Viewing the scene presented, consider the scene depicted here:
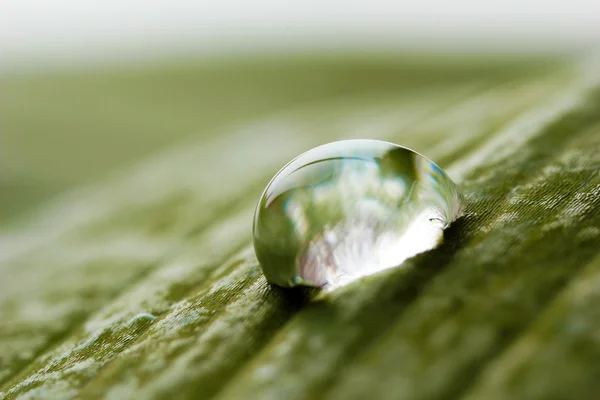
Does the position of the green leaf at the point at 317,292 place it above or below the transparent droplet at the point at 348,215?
below

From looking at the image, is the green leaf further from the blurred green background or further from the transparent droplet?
the blurred green background

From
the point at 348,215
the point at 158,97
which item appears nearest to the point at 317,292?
the point at 348,215

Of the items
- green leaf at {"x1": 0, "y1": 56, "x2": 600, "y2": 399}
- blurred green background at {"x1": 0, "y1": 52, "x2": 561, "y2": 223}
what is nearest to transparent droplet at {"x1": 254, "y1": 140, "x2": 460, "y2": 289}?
green leaf at {"x1": 0, "y1": 56, "x2": 600, "y2": 399}

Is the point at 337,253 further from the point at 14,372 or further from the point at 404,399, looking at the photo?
the point at 14,372

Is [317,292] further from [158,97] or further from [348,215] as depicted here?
[158,97]

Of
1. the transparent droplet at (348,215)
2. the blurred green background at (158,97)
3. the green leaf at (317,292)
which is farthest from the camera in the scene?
the blurred green background at (158,97)

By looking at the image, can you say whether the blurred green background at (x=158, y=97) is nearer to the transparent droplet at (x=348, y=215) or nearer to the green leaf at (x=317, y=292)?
the green leaf at (x=317, y=292)

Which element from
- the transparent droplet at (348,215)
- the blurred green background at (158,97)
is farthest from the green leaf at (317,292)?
the blurred green background at (158,97)

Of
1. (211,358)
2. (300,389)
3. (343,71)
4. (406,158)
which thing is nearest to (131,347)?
(211,358)
